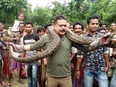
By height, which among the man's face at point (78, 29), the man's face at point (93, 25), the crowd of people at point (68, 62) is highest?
the man's face at point (93, 25)

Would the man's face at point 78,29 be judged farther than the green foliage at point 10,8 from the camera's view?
No

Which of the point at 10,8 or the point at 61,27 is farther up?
the point at 61,27

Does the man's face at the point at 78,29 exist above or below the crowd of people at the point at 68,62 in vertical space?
above

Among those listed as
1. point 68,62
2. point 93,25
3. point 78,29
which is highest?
point 93,25

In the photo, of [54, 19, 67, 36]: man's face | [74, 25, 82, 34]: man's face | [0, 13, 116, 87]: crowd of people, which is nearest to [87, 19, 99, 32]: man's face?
[0, 13, 116, 87]: crowd of people

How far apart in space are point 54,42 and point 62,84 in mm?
788

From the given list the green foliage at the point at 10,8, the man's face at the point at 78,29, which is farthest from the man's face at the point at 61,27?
the green foliage at the point at 10,8

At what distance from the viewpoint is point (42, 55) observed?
4301 millimetres

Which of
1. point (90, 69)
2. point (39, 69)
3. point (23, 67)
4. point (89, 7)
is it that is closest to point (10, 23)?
point (89, 7)

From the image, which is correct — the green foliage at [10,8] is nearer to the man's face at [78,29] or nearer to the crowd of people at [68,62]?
the crowd of people at [68,62]

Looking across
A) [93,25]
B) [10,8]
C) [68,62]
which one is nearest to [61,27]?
[68,62]

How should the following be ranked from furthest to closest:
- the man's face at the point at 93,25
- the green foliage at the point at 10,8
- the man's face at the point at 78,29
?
1. the green foliage at the point at 10,8
2. the man's face at the point at 78,29
3. the man's face at the point at 93,25

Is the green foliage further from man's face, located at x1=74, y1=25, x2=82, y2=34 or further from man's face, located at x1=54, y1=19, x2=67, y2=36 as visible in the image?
man's face, located at x1=54, y1=19, x2=67, y2=36

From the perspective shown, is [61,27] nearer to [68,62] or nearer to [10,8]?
[68,62]
